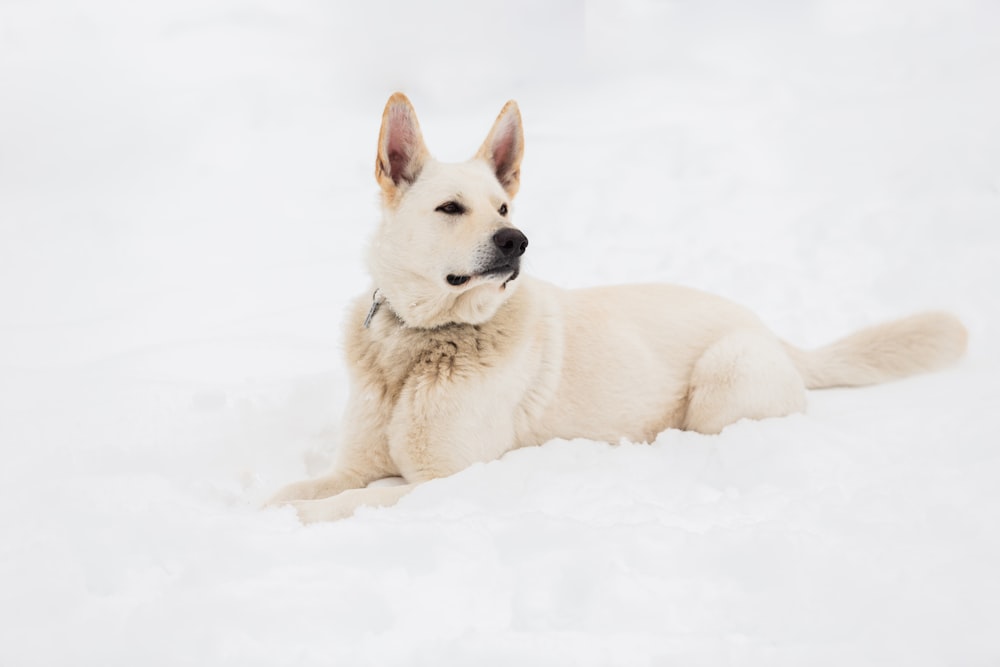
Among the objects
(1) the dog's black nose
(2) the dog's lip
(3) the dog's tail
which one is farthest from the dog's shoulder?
(3) the dog's tail

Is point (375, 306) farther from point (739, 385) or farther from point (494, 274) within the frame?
point (739, 385)

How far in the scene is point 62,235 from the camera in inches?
269

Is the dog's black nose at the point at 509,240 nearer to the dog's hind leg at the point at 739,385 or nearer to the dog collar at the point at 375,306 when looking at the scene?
the dog collar at the point at 375,306

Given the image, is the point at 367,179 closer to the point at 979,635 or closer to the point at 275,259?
the point at 275,259

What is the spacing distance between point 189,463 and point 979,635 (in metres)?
2.93

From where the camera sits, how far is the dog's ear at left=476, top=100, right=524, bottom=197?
3.64 metres

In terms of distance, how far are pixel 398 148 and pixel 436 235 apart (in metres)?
0.48

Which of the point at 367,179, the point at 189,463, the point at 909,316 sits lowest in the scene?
the point at 189,463

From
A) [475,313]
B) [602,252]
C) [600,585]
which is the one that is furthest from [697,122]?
[600,585]

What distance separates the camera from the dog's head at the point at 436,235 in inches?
123

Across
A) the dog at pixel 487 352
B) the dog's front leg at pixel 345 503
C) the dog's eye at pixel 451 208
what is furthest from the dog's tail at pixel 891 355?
the dog's front leg at pixel 345 503

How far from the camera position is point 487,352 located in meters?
3.36

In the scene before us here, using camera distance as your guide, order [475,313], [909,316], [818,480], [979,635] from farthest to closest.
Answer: [909,316] → [475,313] → [818,480] → [979,635]

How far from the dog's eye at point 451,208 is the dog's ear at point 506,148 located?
19.0 inches
